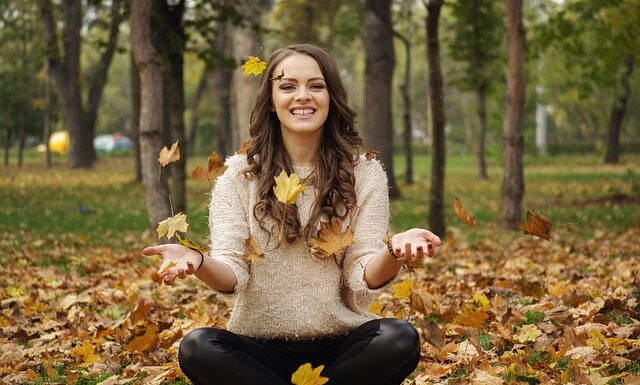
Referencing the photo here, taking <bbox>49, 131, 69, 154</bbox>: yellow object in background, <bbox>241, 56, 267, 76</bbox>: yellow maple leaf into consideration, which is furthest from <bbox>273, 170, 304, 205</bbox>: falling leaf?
<bbox>49, 131, 69, 154</bbox>: yellow object in background

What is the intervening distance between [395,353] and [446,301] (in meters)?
2.90

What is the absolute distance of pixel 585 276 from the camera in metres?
7.00

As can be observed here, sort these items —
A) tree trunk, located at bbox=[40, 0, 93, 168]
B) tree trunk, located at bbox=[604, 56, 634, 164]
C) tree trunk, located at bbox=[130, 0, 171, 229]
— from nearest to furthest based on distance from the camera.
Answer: tree trunk, located at bbox=[130, 0, 171, 229] < tree trunk, located at bbox=[40, 0, 93, 168] < tree trunk, located at bbox=[604, 56, 634, 164]

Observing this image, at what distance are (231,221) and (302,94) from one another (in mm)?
555

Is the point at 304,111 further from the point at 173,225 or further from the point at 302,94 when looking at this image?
the point at 173,225

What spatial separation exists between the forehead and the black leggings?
0.96m

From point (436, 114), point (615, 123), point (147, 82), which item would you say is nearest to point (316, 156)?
point (147, 82)

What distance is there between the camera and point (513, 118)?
1154 centimetres

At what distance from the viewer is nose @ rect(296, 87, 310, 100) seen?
347 centimetres

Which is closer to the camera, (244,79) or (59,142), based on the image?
(244,79)

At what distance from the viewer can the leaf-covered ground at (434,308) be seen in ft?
13.9

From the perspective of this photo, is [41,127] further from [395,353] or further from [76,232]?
[395,353]

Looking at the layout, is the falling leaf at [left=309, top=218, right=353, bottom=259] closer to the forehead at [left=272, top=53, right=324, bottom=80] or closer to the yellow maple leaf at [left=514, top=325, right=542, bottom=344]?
the forehead at [left=272, top=53, right=324, bottom=80]

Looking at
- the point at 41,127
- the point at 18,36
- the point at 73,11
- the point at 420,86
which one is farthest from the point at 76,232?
the point at 420,86
